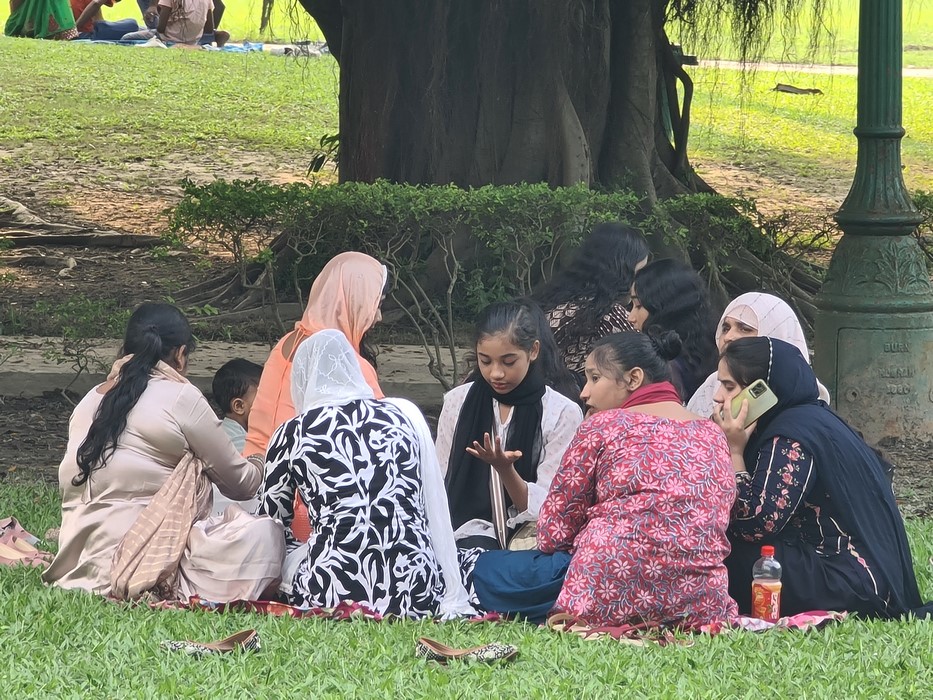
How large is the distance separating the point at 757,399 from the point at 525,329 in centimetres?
100

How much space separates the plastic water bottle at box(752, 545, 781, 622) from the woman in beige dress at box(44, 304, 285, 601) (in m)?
1.65

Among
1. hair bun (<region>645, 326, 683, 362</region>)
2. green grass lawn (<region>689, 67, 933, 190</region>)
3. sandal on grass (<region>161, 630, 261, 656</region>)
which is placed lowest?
sandal on grass (<region>161, 630, 261, 656</region>)

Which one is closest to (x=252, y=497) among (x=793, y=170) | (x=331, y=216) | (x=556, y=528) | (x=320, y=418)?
(x=320, y=418)

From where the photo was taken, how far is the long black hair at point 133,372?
4.83 m

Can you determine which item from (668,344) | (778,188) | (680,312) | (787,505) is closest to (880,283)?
(680,312)

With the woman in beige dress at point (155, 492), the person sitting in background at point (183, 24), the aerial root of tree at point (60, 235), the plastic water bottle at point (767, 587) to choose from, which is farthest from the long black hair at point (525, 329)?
the person sitting in background at point (183, 24)

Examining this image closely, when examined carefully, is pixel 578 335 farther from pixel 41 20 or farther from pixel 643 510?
pixel 41 20

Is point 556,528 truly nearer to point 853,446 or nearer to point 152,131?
point 853,446

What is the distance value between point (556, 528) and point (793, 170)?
1459 cm

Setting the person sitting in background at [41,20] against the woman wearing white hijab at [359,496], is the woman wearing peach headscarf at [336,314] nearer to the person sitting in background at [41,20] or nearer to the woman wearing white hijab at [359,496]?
the woman wearing white hijab at [359,496]

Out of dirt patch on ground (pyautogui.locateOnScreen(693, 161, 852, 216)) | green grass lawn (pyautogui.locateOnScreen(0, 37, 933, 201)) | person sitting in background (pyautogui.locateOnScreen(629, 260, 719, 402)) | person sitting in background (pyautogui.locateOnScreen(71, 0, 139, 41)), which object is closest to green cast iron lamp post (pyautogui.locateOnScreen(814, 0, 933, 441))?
person sitting in background (pyautogui.locateOnScreen(629, 260, 719, 402))

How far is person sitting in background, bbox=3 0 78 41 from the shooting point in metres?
24.1

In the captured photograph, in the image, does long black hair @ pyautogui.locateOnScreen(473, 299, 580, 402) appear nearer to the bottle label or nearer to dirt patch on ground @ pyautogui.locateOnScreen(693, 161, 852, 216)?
the bottle label

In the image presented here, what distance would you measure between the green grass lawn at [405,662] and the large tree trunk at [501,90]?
217 inches
